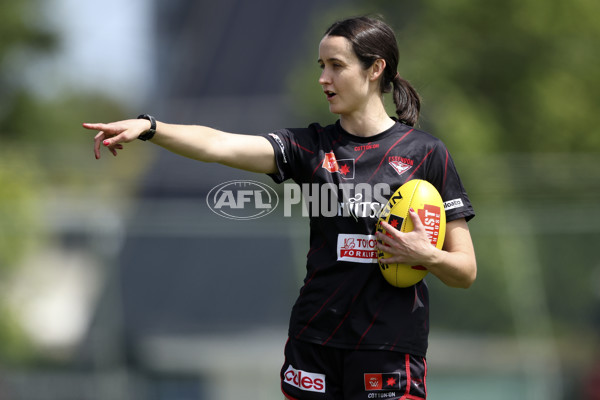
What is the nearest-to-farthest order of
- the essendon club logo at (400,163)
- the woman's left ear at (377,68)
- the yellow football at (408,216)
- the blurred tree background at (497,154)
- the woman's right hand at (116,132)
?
the woman's right hand at (116,132)
the yellow football at (408,216)
the essendon club logo at (400,163)
the woman's left ear at (377,68)
the blurred tree background at (497,154)

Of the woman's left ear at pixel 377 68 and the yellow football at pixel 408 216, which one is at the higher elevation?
the woman's left ear at pixel 377 68

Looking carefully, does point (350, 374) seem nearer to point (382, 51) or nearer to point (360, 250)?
point (360, 250)

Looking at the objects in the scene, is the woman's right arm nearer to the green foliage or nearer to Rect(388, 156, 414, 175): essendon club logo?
Rect(388, 156, 414, 175): essendon club logo

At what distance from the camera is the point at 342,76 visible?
352 cm

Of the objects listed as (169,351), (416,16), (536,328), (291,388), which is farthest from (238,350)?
(416,16)

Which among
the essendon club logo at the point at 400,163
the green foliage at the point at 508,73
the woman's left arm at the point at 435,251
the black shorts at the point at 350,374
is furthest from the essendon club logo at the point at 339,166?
the green foliage at the point at 508,73

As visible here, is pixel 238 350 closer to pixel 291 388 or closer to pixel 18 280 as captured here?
pixel 18 280

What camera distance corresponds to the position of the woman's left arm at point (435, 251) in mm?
3332

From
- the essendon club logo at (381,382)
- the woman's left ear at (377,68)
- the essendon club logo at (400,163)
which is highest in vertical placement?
the woman's left ear at (377,68)

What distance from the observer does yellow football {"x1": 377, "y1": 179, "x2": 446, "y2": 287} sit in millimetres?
3389

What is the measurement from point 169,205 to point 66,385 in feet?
7.84

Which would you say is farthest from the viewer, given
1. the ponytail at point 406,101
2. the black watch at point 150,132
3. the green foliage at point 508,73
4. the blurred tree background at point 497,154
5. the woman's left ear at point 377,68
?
the green foliage at point 508,73

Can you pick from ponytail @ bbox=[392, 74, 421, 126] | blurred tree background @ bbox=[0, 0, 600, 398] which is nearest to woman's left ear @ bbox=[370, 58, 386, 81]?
ponytail @ bbox=[392, 74, 421, 126]

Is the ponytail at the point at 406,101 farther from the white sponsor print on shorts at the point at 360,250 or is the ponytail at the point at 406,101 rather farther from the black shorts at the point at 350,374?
the black shorts at the point at 350,374
